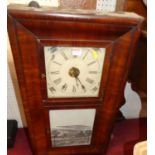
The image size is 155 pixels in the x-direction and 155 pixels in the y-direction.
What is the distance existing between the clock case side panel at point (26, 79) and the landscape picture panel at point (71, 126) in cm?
7

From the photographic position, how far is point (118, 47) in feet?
2.99

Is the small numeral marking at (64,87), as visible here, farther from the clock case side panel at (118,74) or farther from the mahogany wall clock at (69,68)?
the clock case side panel at (118,74)

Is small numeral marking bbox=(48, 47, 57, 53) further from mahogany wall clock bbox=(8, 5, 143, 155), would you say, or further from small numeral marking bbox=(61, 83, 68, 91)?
small numeral marking bbox=(61, 83, 68, 91)

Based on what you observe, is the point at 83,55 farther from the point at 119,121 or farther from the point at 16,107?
the point at 119,121

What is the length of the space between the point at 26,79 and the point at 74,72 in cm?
22

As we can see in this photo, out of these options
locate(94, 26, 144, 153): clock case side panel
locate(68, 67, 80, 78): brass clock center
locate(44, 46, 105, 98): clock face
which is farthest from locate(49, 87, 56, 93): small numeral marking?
locate(94, 26, 144, 153): clock case side panel

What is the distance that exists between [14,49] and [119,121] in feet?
3.53

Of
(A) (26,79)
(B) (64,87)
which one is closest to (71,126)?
(B) (64,87)

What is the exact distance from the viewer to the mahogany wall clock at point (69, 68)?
32.6 inches

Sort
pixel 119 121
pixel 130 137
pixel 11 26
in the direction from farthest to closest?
pixel 119 121 → pixel 130 137 → pixel 11 26

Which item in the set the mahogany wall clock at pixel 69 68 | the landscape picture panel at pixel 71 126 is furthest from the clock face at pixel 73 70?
the landscape picture panel at pixel 71 126

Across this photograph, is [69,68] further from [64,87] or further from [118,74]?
[118,74]
